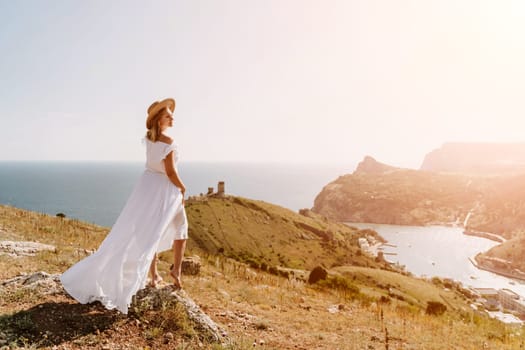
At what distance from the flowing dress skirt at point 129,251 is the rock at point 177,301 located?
52 cm

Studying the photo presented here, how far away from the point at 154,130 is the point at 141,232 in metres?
1.84

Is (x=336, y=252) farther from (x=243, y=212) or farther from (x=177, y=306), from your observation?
(x=177, y=306)

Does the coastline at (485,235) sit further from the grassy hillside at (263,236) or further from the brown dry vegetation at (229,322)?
the brown dry vegetation at (229,322)

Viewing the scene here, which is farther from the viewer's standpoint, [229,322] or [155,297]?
[229,322]

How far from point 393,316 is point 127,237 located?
9095 millimetres

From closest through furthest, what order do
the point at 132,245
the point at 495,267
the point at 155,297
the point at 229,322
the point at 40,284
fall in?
the point at 132,245 < the point at 155,297 < the point at 40,284 < the point at 229,322 < the point at 495,267

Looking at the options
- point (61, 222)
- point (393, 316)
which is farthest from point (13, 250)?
point (393, 316)

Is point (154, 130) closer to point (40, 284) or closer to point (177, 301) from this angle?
point (177, 301)

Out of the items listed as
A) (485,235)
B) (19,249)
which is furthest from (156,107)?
(485,235)

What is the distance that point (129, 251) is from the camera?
568 cm

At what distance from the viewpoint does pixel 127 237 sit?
5750 millimetres

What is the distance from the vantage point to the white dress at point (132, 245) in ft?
18.2

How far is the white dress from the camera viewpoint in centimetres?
556

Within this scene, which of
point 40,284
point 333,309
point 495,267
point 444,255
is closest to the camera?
point 40,284
